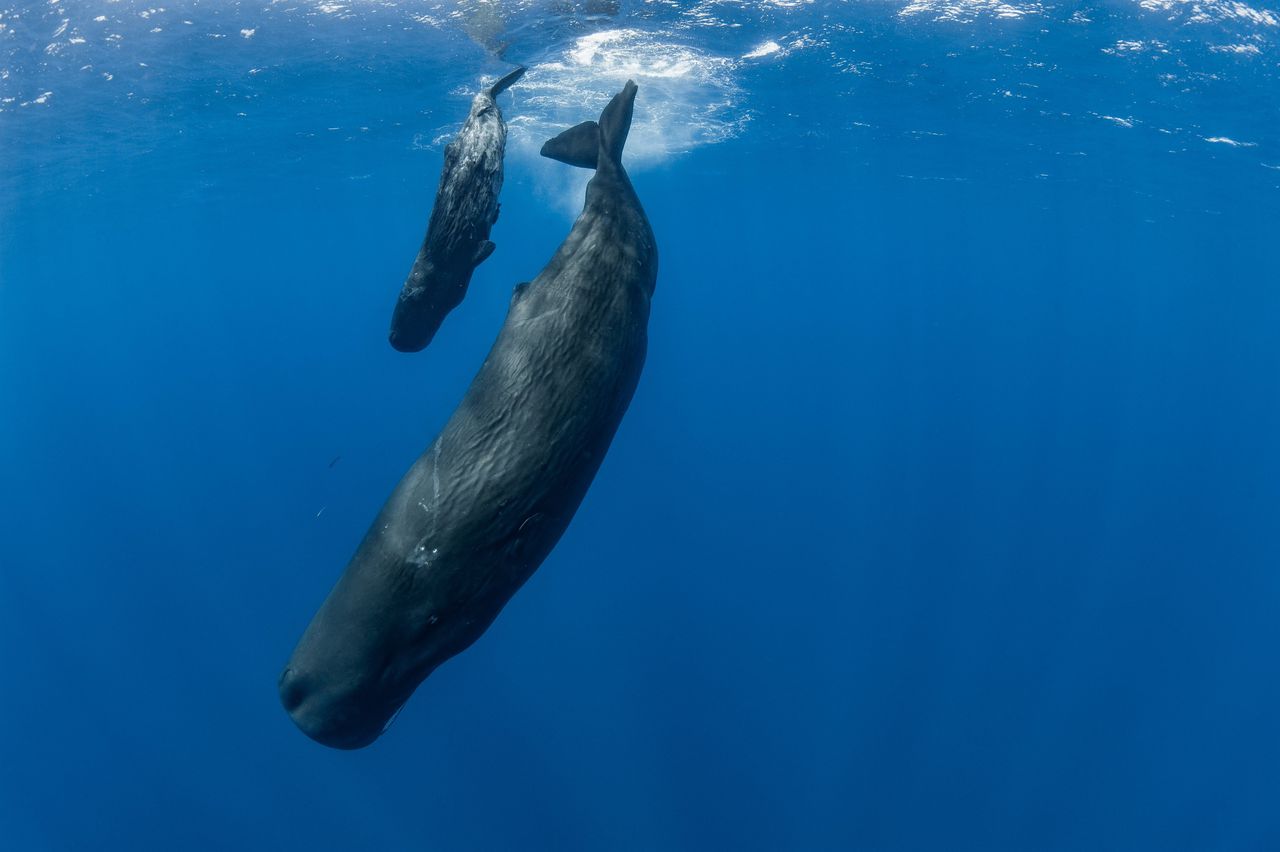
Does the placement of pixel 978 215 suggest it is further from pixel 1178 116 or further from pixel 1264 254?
pixel 1178 116

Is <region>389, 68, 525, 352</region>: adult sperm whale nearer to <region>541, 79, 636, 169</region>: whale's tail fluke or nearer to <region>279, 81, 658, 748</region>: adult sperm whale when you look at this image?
<region>279, 81, 658, 748</region>: adult sperm whale

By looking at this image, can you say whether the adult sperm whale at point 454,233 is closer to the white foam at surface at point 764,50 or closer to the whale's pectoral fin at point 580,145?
the whale's pectoral fin at point 580,145

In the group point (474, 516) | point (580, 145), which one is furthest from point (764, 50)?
point (474, 516)

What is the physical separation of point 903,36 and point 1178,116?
31.4 ft

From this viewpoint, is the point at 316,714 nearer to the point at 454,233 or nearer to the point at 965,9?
the point at 454,233

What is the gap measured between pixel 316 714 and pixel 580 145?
184 inches

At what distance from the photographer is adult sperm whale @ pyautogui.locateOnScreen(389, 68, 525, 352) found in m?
4.71

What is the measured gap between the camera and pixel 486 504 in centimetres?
353

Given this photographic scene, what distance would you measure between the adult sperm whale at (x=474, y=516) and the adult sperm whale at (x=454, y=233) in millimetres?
763

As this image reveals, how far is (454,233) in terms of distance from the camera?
4.73m

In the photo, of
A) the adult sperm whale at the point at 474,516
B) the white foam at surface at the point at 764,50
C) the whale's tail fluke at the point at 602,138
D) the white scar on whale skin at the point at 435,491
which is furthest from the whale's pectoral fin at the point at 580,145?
the white foam at surface at the point at 764,50

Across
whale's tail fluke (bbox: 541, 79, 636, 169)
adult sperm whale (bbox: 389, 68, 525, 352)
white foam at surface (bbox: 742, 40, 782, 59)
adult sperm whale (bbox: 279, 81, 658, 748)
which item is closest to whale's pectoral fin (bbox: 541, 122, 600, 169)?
whale's tail fluke (bbox: 541, 79, 636, 169)

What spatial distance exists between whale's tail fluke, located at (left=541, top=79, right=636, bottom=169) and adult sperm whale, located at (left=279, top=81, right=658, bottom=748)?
70.5 inches

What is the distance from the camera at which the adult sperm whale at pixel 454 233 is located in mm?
4715
